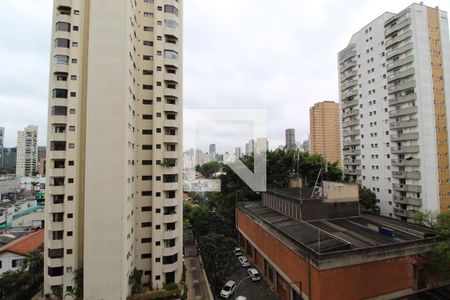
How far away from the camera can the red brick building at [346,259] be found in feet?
44.4

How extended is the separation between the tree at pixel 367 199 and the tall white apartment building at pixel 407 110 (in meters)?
2.10

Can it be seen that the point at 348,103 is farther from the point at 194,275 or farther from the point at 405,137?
the point at 194,275

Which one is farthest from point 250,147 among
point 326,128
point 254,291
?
point 326,128

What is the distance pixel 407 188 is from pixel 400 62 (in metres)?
16.2

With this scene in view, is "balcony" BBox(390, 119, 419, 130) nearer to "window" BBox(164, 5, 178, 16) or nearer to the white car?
the white car

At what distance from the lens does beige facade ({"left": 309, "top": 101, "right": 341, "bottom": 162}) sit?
69.6 metres

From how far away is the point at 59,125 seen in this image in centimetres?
1828

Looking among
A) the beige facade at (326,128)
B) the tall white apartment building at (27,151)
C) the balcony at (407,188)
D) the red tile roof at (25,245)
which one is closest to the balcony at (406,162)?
the balcony at (407,188)

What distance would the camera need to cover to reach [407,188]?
2975 centimetres

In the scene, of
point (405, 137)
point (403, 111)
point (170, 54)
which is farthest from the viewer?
point (403, 111)

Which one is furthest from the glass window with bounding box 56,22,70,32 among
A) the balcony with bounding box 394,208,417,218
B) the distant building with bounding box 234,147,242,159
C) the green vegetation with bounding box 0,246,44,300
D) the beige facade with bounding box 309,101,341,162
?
the beige facade with bounding box 309,101,341,162

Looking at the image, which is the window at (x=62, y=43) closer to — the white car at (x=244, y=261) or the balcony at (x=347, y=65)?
the white car at (x=244, y=261)

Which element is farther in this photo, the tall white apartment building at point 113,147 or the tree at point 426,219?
the tree at point 426,219

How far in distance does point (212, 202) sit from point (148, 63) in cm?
2364
